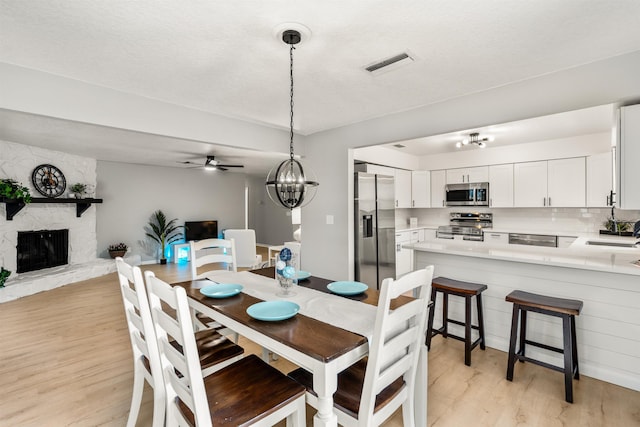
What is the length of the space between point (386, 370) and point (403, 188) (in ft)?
15.4

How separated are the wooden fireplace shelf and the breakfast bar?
607 centimetres

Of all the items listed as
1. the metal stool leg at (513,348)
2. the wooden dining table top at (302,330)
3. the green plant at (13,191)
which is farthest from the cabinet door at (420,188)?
the green plant at (13,191)

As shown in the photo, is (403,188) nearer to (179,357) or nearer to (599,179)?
(599,179)

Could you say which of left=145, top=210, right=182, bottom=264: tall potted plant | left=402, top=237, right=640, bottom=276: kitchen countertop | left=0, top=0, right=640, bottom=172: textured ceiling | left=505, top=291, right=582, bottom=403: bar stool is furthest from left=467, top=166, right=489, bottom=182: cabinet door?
left=145, top=210, right=182, bottom=264: tall potted plant

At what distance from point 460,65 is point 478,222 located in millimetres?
4110

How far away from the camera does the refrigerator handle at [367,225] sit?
171 inches

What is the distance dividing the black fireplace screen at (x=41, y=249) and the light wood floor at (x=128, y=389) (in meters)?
2.29

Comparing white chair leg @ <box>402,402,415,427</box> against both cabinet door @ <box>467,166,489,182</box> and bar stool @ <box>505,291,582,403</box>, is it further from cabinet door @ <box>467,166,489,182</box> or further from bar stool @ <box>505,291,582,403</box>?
cabinet door @ <box>467,166,489,182</box>

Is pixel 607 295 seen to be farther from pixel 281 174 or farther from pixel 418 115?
pixel 281 174

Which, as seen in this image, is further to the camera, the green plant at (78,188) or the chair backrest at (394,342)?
the green plant at (78,188)

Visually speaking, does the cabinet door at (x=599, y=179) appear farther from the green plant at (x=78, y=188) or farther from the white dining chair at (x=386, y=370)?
the green plant at (x=78, y=188)

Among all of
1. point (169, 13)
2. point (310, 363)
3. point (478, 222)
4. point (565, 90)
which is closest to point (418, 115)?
point (565, 90)

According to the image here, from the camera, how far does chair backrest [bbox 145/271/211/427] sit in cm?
121

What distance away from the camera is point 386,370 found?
1386 mm
